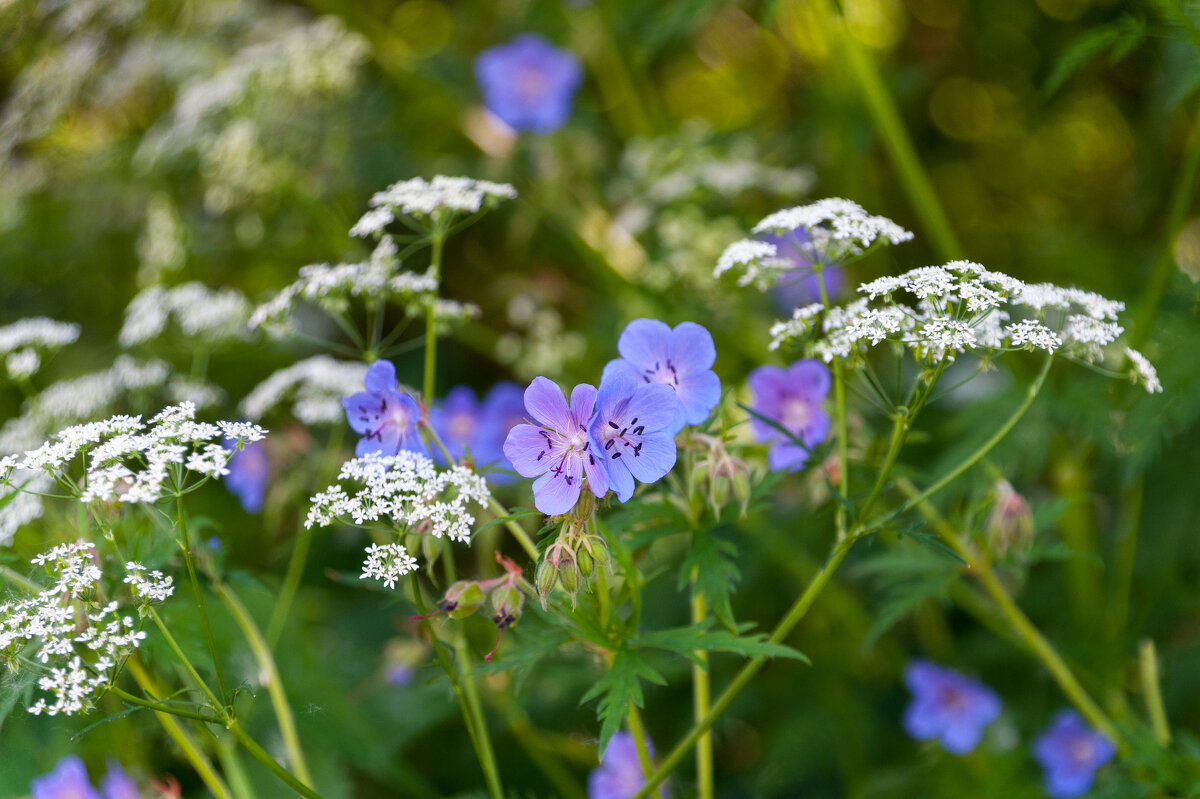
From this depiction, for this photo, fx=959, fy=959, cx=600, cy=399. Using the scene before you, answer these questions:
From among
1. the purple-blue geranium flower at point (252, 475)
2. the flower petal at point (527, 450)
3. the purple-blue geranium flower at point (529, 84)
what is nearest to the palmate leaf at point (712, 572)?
the flower petal at point (527, 450)

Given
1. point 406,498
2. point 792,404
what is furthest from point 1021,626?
point 406,498

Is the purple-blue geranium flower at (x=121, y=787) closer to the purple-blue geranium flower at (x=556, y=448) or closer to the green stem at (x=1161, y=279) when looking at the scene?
the purple-blue geranium flower at (x=556, y=448)

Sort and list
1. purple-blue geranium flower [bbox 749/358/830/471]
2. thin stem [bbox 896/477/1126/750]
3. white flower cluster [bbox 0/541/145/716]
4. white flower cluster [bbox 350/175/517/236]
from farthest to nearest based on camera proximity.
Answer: thin stem [bbox 896/477/1126/750], purple-blue geranium flower [bbox 749/358/830/471], white flower cluster [bbox 350/175/517/236], white flower cluster [bbox 0/541/145/716]

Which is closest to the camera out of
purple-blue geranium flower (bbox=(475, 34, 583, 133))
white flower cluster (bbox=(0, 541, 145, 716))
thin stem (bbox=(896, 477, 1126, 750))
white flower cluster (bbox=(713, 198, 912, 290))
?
white flower cluster (bbox=(0, 541, 145, 716))

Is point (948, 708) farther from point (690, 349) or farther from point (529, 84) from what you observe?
point (529, 84)

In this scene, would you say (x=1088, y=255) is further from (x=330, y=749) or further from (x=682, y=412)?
(x=330, y=749)

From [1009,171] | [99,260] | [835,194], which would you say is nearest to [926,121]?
[1009,171]

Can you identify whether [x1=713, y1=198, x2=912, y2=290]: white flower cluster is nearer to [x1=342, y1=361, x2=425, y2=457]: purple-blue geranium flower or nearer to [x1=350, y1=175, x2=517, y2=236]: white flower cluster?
[x1=350, y1=175, x2=517, y2=236]: white flower cluster

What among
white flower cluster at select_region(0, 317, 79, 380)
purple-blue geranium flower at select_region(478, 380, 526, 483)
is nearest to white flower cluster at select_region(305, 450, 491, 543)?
white flower cluster at select_region(0, 317, 79, 380)
